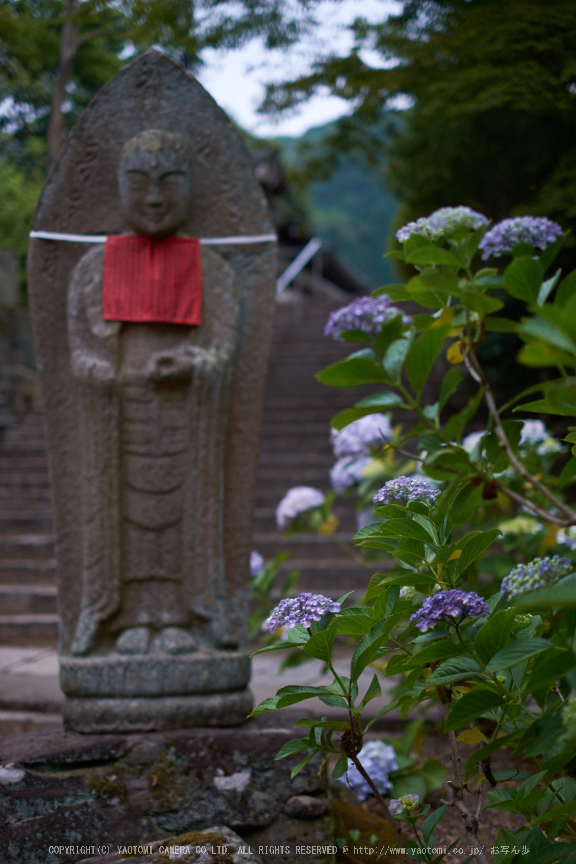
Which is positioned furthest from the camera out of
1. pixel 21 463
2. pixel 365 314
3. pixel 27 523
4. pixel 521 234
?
pixel 21 463

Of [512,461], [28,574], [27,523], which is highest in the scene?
[512,461]

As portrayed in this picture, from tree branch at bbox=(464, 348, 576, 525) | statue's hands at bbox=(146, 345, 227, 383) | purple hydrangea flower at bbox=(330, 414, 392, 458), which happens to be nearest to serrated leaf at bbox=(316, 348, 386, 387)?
tree branch at bbox=(464, 348, 576, 525)

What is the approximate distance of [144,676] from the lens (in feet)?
5.33

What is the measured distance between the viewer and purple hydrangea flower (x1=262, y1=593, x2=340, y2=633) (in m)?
0.87

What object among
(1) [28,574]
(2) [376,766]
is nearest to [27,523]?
(1) [28,574]

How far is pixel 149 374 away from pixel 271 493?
250cm

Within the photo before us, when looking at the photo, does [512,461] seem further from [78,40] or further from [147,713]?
[78,40]

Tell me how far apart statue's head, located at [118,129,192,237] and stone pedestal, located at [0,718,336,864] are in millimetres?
1314

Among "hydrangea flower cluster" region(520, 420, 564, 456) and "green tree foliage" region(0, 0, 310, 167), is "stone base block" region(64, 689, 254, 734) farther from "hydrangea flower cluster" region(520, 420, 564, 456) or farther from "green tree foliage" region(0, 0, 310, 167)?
"green tree foliage" region(0, 0, 310, 167)

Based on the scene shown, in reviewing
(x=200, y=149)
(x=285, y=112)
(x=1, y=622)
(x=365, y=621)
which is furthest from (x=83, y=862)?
(x=285, y=112)

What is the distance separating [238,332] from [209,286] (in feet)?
0.51

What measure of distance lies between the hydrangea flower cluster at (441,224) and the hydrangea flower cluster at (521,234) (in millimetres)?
57

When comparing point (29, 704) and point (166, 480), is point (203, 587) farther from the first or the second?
point (29, 704)

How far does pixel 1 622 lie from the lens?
3137 millimetres
